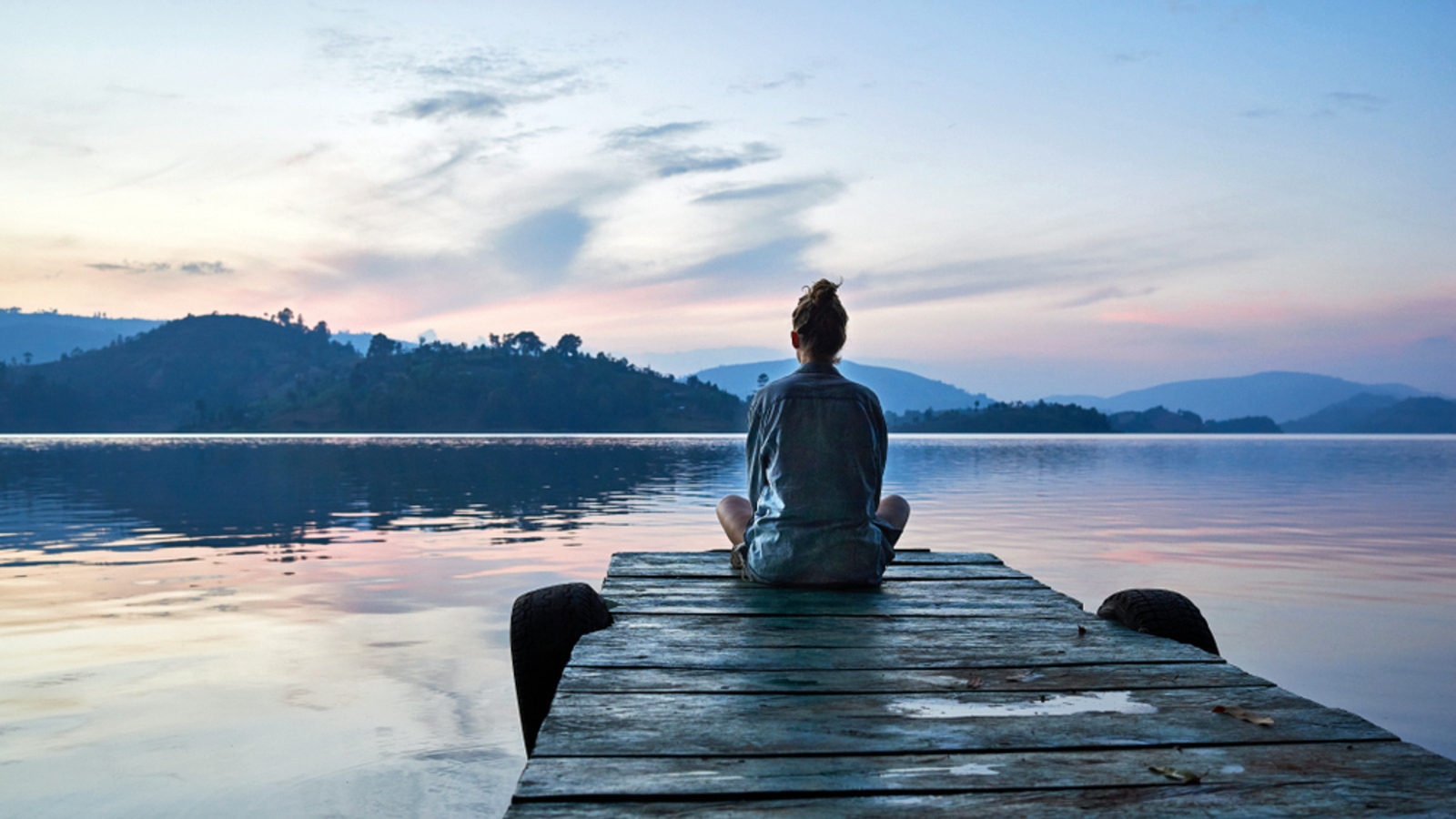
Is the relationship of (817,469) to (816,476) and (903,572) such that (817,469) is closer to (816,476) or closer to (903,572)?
(816,476)

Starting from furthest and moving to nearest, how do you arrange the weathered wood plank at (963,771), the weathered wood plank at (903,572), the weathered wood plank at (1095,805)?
the weathered wood plank at (903,572)
the weathered wood plank at (963,771)
the weathered wood plank at (1095,805)

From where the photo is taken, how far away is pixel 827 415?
531cm

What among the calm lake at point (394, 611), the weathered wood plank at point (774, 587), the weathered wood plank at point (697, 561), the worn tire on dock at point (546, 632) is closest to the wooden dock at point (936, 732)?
the worn tire on dock at point (546, 632)

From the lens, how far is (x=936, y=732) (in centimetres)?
306

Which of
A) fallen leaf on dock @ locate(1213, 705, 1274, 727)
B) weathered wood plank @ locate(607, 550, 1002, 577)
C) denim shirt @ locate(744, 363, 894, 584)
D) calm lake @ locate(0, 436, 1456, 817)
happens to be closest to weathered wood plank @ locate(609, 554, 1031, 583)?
weathered wood plank @ locate(607, 550, 1002, 577)

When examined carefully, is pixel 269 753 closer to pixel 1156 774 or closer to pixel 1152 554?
pixel 1156 774

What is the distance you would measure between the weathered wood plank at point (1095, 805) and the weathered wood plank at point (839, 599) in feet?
8.09

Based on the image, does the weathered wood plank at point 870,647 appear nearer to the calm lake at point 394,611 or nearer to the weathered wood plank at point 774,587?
the weathered wood plank at point 774,587

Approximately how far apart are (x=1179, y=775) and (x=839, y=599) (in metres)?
2.87

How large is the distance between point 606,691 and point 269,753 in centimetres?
394

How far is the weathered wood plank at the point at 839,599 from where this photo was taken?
514cm

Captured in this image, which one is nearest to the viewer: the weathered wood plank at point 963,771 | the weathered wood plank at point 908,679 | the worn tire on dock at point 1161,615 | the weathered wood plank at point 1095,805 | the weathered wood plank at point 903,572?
the weathered wood plank at point 1095,805

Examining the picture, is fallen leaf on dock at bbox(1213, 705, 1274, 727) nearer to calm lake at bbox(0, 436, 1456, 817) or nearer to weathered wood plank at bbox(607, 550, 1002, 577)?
weathered wood plank at bbox(607, 550, 1002, 577)

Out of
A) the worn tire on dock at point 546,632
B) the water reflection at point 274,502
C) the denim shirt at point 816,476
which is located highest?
the denim shirt at point 816,476
